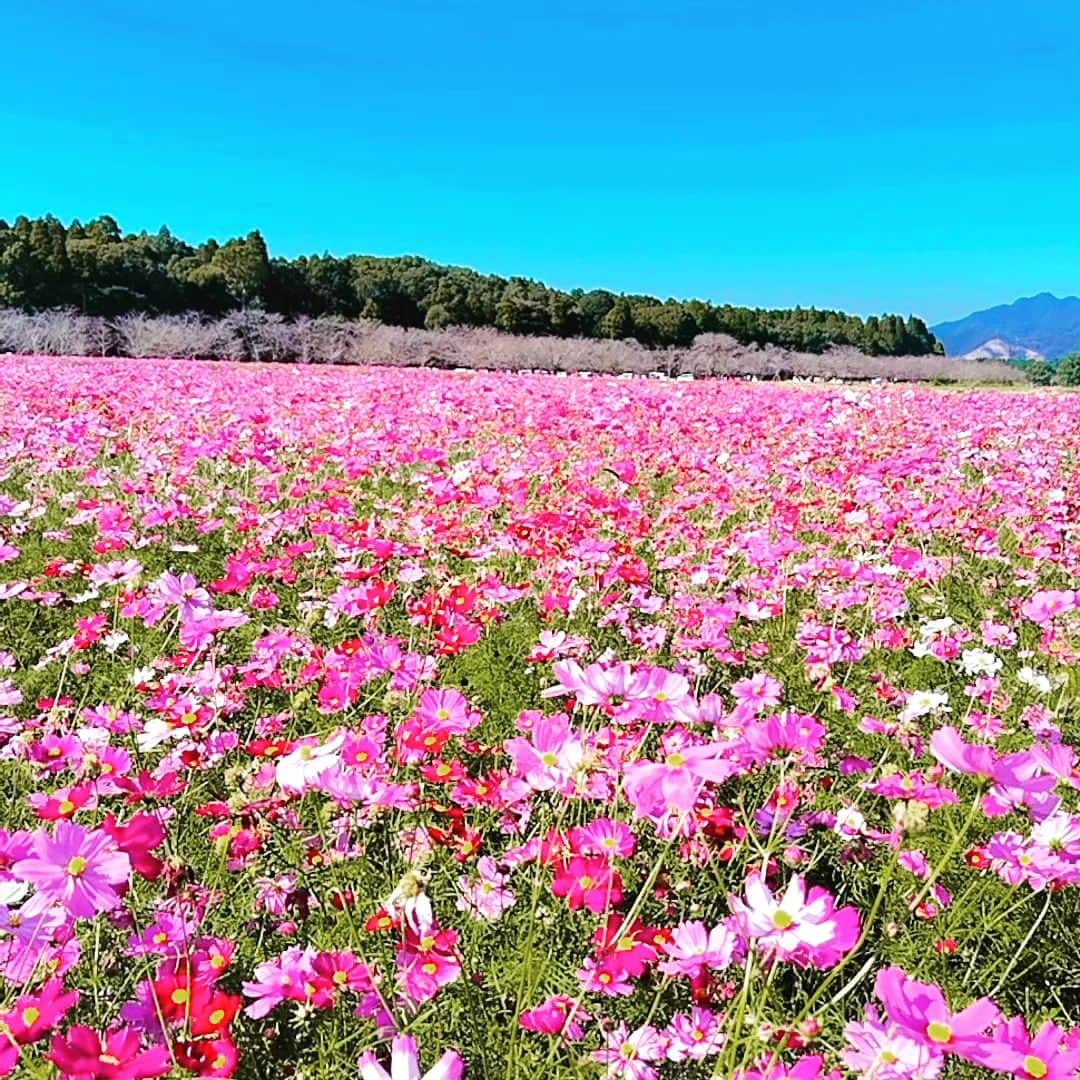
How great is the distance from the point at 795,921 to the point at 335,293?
45.2 metres

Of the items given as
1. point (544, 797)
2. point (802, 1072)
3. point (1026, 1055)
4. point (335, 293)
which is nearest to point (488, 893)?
point (544, 797)

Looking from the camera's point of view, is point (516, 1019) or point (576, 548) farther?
point (576, 548)

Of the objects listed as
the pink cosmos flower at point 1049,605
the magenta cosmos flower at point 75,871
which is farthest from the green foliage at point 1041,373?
the magenta cosmos flower at point 75,871

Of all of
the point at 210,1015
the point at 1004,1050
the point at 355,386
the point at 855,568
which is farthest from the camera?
the point at 355,386

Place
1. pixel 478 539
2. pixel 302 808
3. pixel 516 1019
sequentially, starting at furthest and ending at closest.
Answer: pixel 478 539, pixel 302 808, pixel 516 1019

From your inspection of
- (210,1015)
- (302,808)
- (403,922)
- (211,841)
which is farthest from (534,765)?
(211,841)

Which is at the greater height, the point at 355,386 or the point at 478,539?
the point at 355,386

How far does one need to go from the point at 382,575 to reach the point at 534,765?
1.98 metres

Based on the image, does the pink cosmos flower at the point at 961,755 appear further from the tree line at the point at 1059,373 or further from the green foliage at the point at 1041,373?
the green foliage at the point at 1041,373

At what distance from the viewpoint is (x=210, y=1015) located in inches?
40.1

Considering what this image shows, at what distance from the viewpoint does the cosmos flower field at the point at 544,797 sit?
97 cm

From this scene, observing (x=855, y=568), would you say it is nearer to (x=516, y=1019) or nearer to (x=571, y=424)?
(x=516, y=1019)

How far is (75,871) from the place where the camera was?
2.91 ft

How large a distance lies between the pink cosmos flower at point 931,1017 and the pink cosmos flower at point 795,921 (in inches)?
2.9
